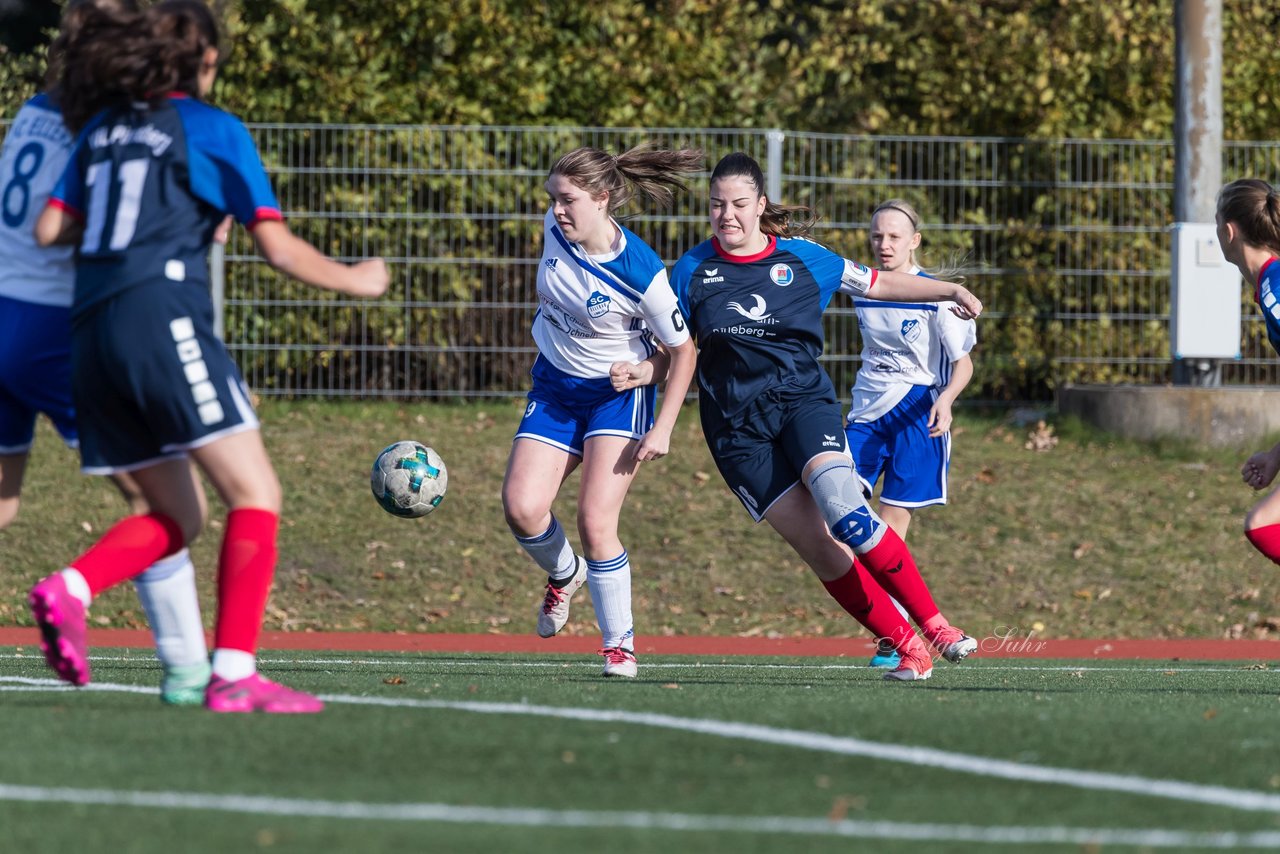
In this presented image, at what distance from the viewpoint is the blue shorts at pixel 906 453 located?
30.2ft

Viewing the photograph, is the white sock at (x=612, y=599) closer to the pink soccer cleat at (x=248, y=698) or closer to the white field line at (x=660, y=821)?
the pink soccer cleat at (x=248, y=698)

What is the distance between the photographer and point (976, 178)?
15.2 m

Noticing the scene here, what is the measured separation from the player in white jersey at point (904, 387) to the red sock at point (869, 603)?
1.78 meters

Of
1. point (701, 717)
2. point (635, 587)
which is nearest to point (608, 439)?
point (701, 717)

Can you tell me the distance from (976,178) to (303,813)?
1243cm

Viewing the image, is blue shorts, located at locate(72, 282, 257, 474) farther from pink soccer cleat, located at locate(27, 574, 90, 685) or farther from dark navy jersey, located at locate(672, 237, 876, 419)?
dark navy jersey, located at locate(672, 237, 876, 419)

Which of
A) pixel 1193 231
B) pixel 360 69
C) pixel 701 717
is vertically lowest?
pixel 701 717

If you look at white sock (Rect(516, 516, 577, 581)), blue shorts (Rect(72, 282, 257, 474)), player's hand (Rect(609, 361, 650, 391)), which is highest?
blue shorts (Rect(72, 282, 257, 474))

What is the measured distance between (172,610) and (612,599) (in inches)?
104

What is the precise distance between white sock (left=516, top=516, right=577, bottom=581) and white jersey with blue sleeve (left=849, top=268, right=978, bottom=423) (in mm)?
2104

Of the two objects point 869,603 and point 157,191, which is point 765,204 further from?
point 157,191

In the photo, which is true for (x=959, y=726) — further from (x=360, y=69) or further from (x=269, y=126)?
(x=360, y=69)

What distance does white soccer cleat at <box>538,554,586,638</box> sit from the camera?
7871 mm

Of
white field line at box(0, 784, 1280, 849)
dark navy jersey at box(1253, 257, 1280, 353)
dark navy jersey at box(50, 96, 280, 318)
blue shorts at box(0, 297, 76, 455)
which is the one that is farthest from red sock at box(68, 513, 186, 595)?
dark navy jersey at box(1253, 257, 1280, 353)
